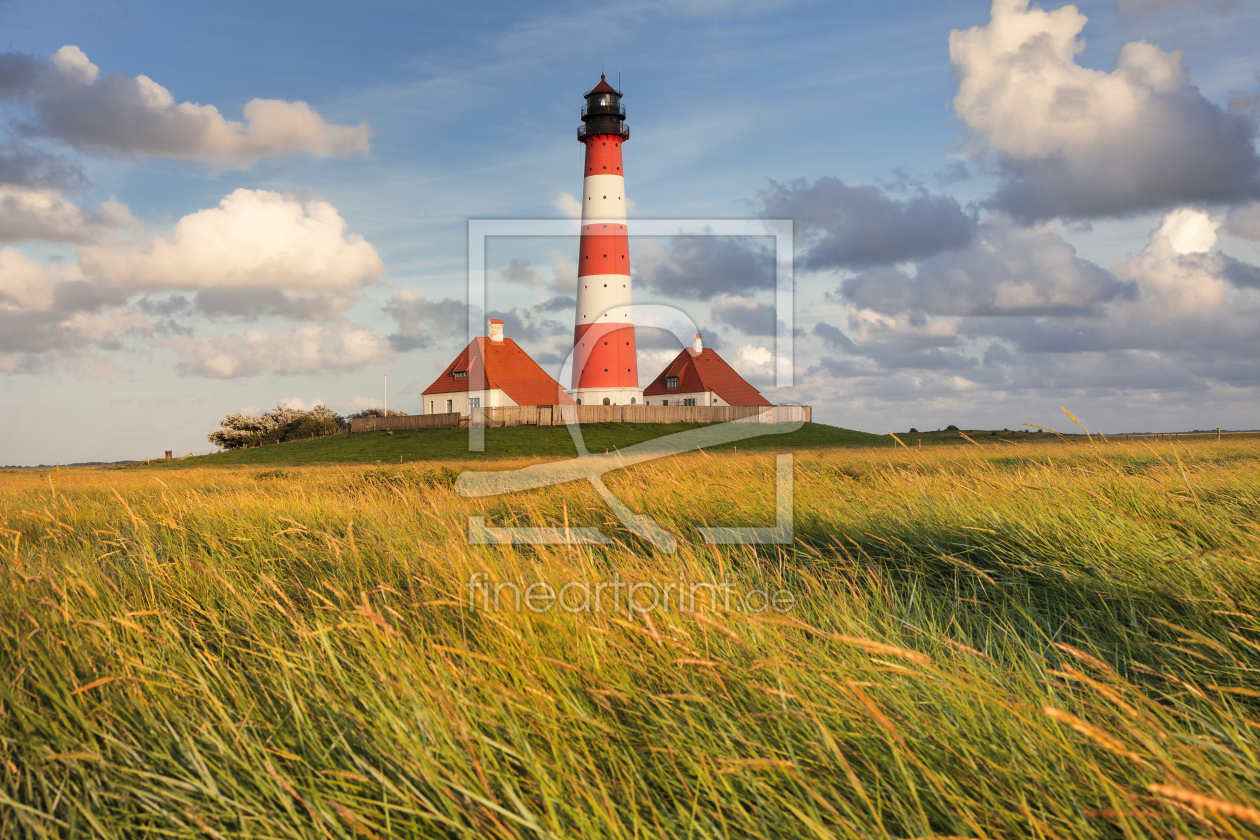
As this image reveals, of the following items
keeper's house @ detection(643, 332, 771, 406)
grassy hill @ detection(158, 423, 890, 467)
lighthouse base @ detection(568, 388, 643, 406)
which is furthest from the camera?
keeper's house @ detection(643, 332, 771, 406)

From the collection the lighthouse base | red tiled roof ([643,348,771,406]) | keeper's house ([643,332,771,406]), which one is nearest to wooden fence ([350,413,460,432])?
the lighthouse base

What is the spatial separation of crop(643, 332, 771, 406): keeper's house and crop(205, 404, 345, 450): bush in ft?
73.4

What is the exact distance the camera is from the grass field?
6.61ft

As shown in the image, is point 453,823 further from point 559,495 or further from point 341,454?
point 341,454

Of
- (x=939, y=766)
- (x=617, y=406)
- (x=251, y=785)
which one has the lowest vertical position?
(x=251, y=785)

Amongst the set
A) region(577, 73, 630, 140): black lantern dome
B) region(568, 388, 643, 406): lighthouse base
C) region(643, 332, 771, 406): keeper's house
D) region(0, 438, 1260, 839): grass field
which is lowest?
region(0, 438, 1260, 839): grass field

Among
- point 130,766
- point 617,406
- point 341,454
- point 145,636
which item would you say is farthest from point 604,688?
point 617,406

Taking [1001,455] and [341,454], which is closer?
[1001,455]

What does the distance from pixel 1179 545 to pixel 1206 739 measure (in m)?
3.20

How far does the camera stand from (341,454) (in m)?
34.2

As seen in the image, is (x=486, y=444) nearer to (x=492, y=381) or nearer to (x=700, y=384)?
(x=492, y=381)

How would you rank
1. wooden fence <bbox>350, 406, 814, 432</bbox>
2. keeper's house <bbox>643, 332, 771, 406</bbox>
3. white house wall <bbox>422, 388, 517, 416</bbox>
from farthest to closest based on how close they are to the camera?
keeper's house <bbox>643, 332, 771, 406</bbox>, white house wall <bbox>422, 388, 517, 416</bbox>, wooden fence <bbox>350, 406, 814, 432</bbox>

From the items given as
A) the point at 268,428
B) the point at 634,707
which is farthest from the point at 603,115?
the point at 634,707

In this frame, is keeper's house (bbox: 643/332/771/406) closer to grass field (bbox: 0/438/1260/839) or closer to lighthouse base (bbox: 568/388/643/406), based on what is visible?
lighthouse base (bbox: 568/388/643/406)
